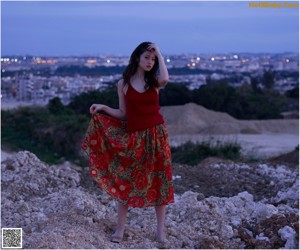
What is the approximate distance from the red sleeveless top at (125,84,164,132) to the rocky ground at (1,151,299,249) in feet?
3.25

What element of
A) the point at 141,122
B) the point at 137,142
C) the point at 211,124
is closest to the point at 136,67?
the point at 141,122

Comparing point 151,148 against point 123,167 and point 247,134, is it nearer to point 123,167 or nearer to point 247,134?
point 123,167

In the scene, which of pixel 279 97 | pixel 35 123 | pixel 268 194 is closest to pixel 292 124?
pixel 279 97

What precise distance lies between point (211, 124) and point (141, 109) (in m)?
21.9

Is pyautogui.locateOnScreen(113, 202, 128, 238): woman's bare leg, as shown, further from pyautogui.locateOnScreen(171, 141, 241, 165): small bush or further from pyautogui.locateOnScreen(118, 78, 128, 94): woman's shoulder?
pyautogui.locateOnScreen(171, 141, 241, 165): small bush

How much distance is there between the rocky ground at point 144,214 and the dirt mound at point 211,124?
16.9 metres

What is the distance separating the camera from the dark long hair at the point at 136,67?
18.5 feet

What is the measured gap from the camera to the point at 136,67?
567cm

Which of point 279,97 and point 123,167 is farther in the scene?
point 279,97

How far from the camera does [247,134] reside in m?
26.1

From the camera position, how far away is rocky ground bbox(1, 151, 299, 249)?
577cm

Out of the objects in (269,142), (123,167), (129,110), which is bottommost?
(269,142)

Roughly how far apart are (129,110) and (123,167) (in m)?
0.49

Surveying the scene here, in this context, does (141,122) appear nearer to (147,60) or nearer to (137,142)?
(137,142)
